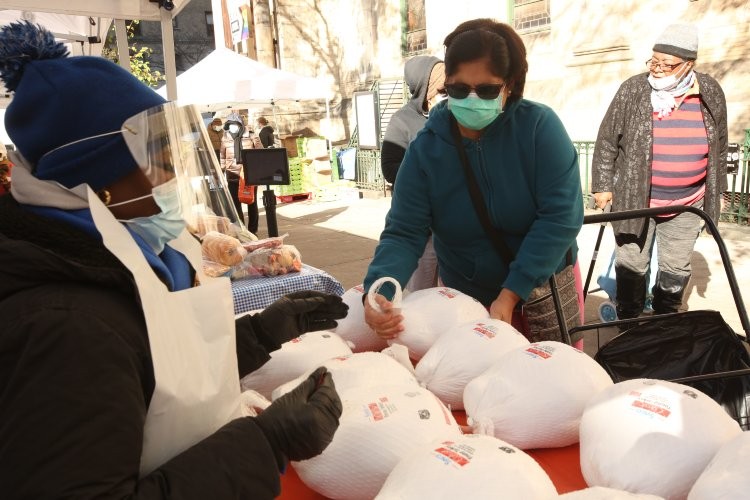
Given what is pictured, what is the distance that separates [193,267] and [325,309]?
17.0 inches

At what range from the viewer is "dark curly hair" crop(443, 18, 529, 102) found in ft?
6.70

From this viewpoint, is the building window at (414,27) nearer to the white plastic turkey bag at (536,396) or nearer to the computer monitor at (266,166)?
the computer monitor at (266,166)

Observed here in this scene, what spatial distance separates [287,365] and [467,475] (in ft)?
2.71

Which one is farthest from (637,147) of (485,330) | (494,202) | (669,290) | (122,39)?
(122,39)

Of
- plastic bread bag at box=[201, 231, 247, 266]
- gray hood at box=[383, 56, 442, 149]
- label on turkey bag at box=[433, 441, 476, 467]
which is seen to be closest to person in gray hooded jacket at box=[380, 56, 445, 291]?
gray hood at box=[383, 56, 442, 149]

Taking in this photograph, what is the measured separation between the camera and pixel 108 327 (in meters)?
0.88

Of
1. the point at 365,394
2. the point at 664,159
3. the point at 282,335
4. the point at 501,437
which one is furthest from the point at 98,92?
the point at 664,159

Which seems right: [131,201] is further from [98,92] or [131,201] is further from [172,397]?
[172,397]

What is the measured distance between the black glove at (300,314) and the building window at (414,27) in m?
13.7

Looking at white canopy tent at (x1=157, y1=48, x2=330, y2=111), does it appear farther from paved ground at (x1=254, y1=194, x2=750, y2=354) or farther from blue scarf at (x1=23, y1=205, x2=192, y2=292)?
blue scarf at (x1=23, y1=205, x2=192, y2=292)

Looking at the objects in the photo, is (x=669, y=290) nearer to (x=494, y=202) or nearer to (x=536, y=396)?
(x=494, y=202)

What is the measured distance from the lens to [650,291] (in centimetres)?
478

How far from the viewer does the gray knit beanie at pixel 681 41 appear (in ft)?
12.9

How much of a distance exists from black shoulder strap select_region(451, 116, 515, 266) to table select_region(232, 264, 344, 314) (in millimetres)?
1050
